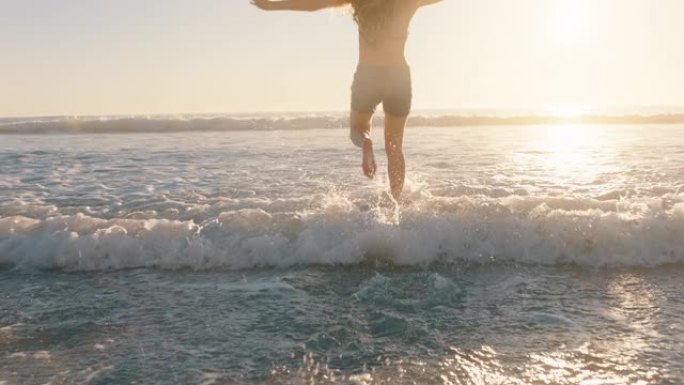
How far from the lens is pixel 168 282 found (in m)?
3.58

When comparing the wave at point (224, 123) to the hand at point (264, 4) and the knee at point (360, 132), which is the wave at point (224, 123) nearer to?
the knee at point (360, 132)

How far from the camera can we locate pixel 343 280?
355cm

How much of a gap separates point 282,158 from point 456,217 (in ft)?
18.8

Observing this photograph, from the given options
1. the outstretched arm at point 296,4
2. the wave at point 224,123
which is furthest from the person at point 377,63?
the wave at point 224,123

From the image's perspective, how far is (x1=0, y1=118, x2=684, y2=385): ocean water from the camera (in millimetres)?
2332

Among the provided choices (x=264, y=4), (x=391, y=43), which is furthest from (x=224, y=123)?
(x=391, y=43)

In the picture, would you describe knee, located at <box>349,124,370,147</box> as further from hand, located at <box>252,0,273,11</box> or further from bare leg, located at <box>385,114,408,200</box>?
hand, located at <box>252,0,273,11</box>

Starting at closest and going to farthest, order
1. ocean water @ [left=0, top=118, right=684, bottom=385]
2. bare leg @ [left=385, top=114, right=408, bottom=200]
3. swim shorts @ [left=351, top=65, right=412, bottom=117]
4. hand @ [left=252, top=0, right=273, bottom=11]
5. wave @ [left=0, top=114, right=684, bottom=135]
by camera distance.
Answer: ocean water @ [left=0, top=118, right=684, bottom=385], hand @ [left=252, top=0, right=273, bottom=11], swim shorts @ [left=351, top=65, right=412, bottom=117], bare leg @ [left=385, top=114, right=408, bottom=200], wave @ [left=0, top=114, right=684, bottom=135]

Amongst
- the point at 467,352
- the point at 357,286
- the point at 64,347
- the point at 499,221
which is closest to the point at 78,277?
the point at 64,347

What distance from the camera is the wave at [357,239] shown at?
3.96 meters

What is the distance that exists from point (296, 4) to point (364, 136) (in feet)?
4.10

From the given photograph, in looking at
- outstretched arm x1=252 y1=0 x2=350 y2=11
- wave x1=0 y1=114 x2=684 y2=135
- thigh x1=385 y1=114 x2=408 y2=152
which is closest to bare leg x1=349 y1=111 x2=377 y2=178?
thigh x1=385 y1=114 x2=408 y2=152

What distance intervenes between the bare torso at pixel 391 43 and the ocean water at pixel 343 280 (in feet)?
4.11

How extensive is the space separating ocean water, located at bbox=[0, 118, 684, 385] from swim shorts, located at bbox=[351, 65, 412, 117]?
0.88 m
